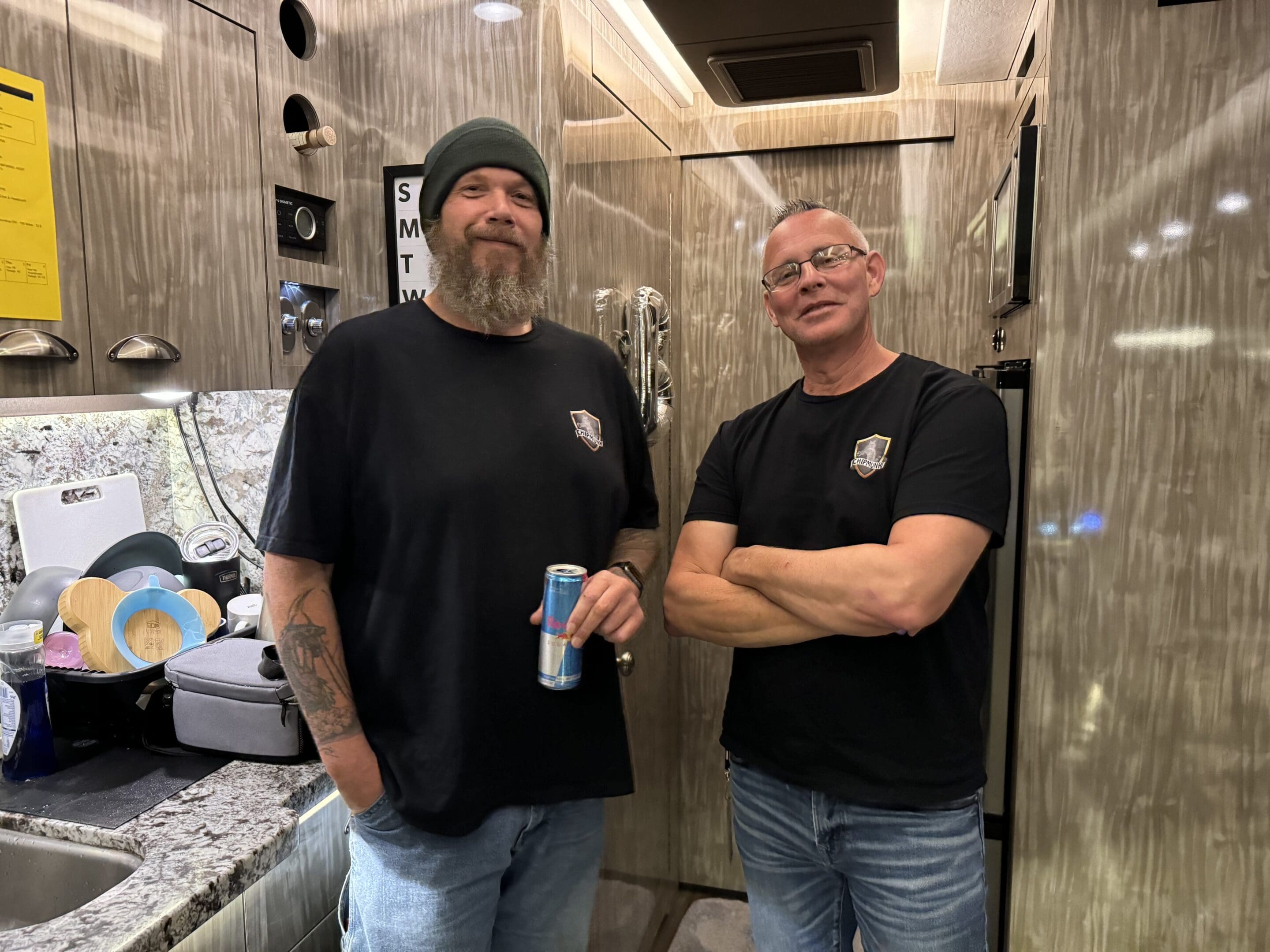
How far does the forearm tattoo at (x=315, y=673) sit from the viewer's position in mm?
1216

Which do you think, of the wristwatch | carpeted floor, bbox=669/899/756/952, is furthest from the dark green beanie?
carpeted floor, bbox=669/899/756/952

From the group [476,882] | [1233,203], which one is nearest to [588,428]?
[476,882]

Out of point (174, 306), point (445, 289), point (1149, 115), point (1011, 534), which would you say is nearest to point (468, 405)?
point (445, 289)

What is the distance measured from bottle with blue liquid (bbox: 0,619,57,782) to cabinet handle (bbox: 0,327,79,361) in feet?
1.90

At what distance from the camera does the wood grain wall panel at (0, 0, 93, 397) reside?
1218 mm

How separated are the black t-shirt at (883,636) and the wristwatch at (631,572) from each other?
0.84 ft

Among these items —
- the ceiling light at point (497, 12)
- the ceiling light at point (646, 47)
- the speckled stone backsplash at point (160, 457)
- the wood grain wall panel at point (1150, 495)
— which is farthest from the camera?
the ceiling light at point (646, 47)

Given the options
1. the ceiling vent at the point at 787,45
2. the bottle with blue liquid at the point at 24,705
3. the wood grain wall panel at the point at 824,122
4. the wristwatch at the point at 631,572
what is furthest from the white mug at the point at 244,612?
the wood grain wall panel at the point at 824,122

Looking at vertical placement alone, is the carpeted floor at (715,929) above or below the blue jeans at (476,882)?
below

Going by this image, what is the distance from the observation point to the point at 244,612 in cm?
200

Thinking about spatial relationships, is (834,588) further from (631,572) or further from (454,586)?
(454,586)

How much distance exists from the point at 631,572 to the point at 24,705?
3.62 feet

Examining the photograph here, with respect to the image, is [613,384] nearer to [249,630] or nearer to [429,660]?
[429,660]

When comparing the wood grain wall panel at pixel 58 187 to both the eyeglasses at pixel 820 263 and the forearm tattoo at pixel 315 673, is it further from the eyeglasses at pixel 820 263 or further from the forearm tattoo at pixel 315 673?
the eyeglasses at pixel 820 263
